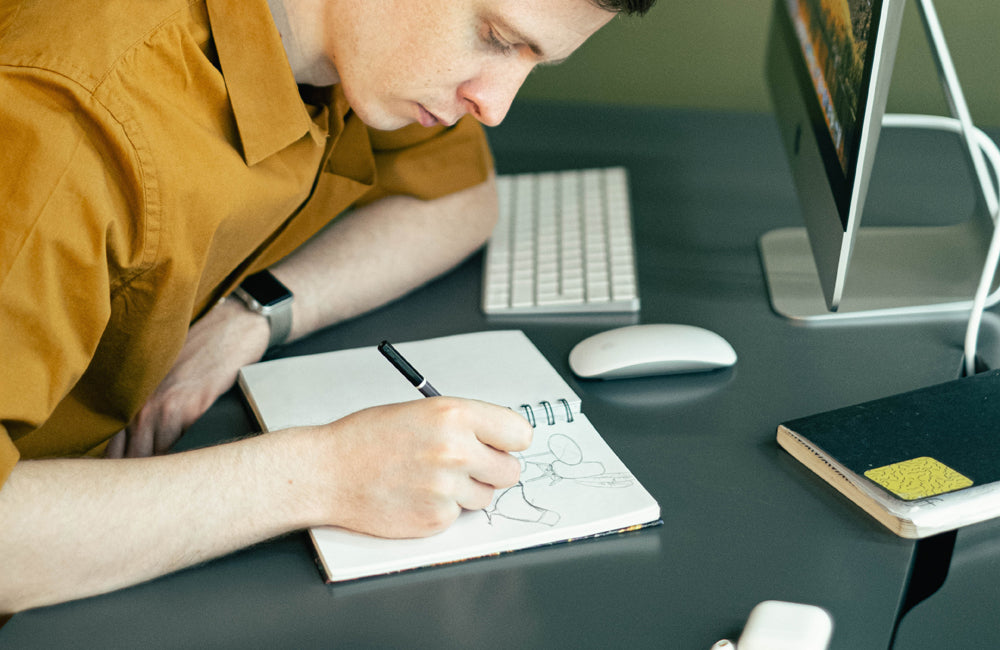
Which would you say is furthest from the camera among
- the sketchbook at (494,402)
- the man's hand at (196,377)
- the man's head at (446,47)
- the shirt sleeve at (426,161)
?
the shirt sleeve at (426,161)

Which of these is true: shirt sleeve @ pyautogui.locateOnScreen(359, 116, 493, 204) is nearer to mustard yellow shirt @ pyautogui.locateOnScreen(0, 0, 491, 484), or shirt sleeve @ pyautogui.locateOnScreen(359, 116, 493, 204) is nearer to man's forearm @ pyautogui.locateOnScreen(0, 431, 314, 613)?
mustard yellow shirt @ pyautogui.locateOnScreen(0, 0, 491, 484)

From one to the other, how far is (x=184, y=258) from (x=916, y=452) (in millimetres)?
612

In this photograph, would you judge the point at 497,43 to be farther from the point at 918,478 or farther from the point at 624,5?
the point at 918,478

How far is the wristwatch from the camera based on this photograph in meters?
1.01

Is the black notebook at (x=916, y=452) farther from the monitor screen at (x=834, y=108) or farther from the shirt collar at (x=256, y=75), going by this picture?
the shirt collar at (x=256, y=75)

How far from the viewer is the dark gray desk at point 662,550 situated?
0.64m

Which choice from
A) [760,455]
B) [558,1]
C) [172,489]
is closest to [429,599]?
[172,489]

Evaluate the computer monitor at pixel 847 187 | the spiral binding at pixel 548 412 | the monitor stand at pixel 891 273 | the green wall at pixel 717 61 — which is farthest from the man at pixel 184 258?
the green wall at pixel 717 61

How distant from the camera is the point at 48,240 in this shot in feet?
2.23

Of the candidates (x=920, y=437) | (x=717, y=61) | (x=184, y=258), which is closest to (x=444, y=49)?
(x=184, y=258)

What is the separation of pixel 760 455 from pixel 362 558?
35 centimetres

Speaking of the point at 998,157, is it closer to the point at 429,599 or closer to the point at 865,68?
the point at 865,68

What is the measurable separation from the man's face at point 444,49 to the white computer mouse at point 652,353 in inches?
9.5

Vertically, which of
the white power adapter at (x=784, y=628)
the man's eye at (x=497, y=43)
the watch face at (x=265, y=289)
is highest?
the man's eye at (x=497, y=43)
